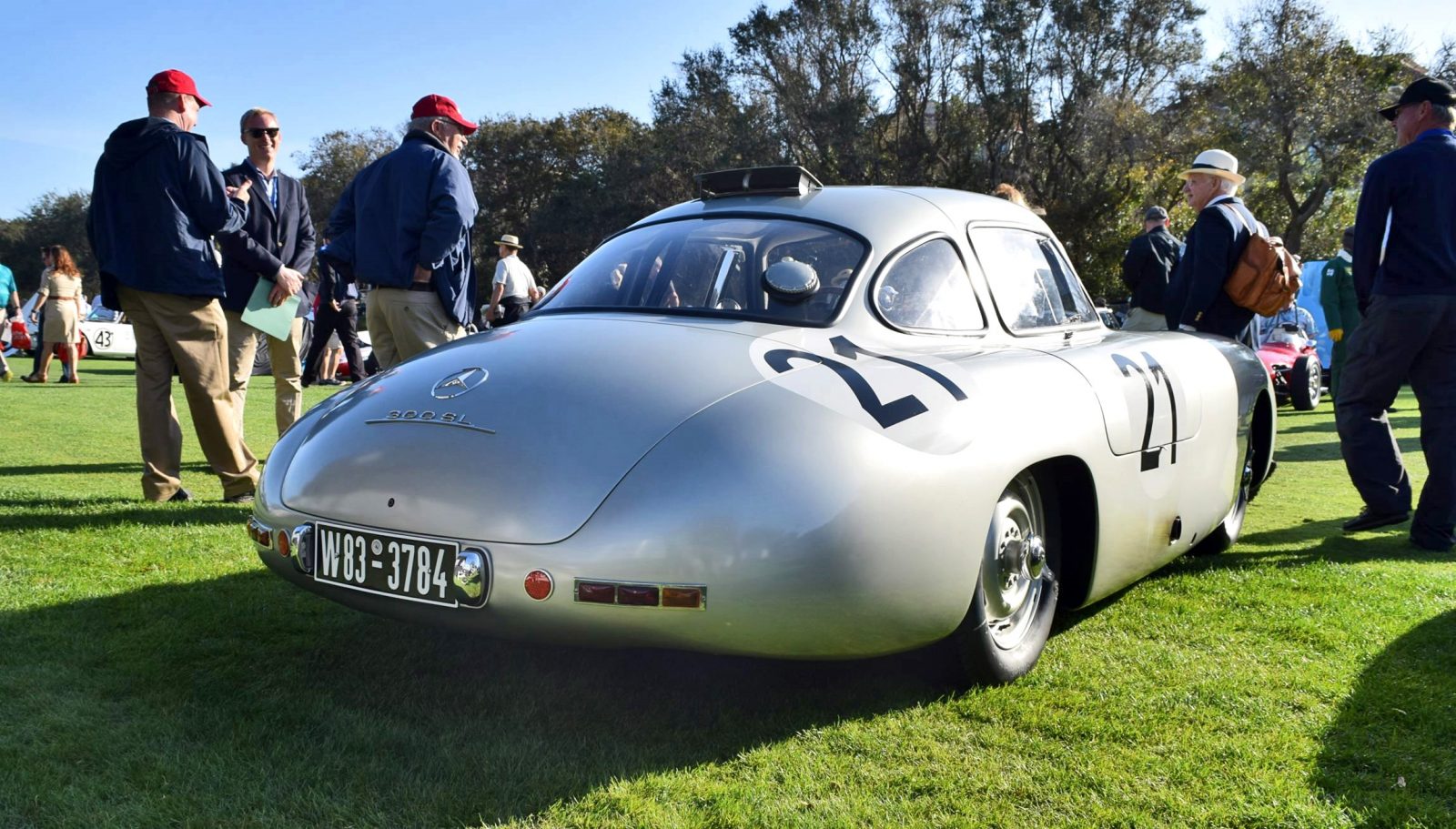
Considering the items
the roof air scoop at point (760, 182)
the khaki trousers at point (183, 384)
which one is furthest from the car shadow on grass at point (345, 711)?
the khaki trousers at point (183, 384)

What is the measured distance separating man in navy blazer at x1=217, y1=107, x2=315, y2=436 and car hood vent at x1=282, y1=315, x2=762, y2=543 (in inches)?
131

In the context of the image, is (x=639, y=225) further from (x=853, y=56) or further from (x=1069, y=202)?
(x=853, y=56)

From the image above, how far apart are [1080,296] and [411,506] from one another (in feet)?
9.34

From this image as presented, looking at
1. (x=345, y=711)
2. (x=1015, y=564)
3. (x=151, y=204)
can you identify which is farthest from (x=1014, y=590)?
(x=151, y=204)

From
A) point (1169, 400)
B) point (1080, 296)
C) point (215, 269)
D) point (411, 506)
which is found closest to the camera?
point (411, 506)

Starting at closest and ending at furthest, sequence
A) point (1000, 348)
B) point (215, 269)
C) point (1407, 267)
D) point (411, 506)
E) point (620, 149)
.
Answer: point (411, 506)
point (1000, 348)
point (1407, 267)
point (215, 269)
point (620, 149)

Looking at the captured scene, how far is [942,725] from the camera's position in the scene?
2.75 m

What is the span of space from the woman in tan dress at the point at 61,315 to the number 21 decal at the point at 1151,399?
1412 cm

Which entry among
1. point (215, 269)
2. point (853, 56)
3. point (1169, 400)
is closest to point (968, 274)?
point (1169, 400)

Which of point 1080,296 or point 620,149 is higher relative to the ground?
point 620,149

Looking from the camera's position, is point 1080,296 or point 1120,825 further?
point 1080,296

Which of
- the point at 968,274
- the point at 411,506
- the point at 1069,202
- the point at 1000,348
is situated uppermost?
the point at 1069,202

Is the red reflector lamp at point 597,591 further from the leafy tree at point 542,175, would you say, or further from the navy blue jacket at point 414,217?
the leafy tree at point 542,175

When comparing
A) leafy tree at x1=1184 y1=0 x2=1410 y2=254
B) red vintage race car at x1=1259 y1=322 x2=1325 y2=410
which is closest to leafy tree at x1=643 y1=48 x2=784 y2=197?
leafy tree at x1=1184 y1=0 x2=1410 y2=254
